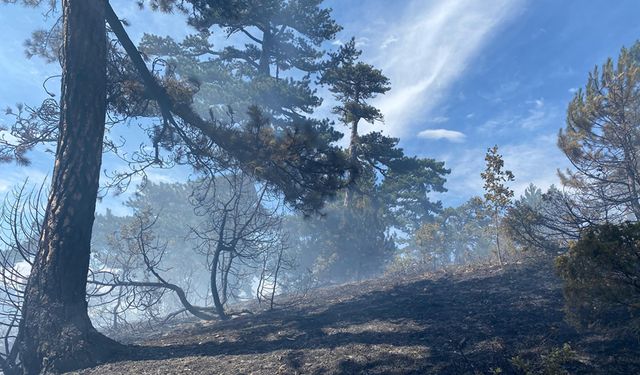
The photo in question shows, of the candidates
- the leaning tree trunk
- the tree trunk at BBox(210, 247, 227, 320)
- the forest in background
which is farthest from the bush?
the tree trunk at BBox(210, 247, 227, 320)

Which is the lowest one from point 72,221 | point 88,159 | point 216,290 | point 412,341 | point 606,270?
point 412,341

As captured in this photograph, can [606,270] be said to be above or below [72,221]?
below

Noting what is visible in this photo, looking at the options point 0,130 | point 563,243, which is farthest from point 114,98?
point 563,243

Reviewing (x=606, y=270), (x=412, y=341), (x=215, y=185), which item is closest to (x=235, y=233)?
(x=215, y=185)

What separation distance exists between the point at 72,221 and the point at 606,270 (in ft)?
21.6

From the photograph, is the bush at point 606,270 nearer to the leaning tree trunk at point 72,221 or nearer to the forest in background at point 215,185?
the forest in background at point 215,185

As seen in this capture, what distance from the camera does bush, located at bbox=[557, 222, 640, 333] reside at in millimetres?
3432

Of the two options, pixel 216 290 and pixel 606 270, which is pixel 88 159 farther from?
pixel 606 270

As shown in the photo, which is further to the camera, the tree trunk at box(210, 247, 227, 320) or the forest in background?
the tree trunk at box(210, 247, 227, 320)

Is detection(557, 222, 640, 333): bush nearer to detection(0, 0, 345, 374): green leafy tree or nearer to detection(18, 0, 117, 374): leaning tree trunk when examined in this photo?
detection(0, 0, 345, 374): green leafy tree

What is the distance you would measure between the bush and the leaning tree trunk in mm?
5599

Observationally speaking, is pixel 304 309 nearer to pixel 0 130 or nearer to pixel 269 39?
pixel 0 130

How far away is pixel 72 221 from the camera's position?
588 cm

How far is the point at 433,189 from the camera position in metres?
32.2
